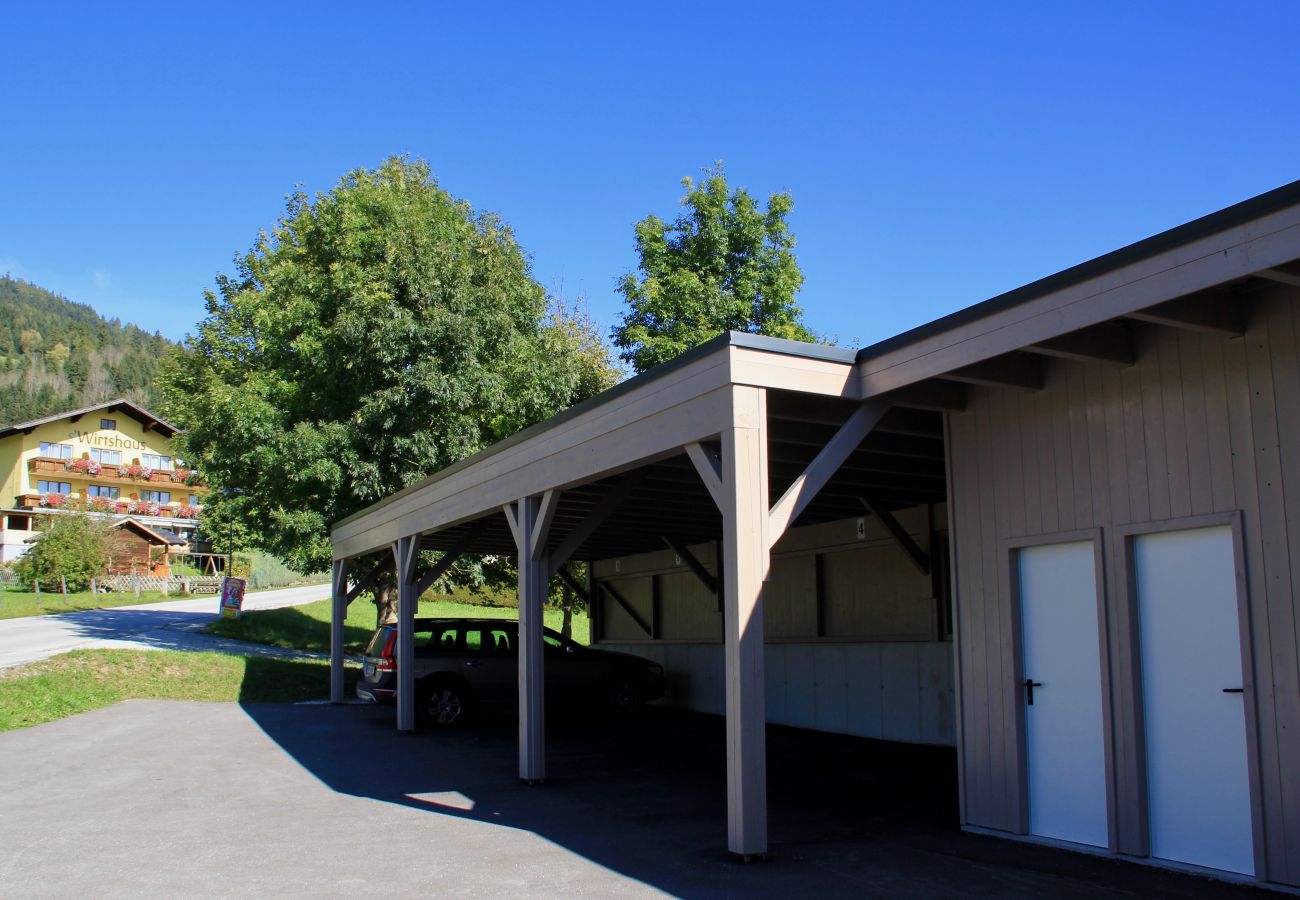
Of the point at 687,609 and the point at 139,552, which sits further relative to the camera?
the point at 139,552

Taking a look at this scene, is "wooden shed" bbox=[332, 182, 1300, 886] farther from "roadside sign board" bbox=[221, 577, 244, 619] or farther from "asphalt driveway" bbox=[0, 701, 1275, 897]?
"roadside sign board" bbox=[221, 577, 244, 619]

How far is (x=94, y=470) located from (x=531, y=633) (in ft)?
195

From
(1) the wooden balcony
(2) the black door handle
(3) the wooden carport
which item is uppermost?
(1) the wooden balcony

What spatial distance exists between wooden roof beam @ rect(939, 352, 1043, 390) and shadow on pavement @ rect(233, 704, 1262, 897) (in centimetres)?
307

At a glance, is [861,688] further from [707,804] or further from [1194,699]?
[1194,699]

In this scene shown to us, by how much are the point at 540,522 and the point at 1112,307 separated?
231 inches

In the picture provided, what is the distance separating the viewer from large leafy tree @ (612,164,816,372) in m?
24.8

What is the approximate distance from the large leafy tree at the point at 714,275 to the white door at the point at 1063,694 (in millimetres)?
17760

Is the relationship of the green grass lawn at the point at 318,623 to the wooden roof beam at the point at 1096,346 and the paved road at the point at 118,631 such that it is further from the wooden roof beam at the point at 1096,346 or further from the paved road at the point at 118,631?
the wooden roof beam at the point at 1096,346

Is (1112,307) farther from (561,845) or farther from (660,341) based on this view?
(660,341)

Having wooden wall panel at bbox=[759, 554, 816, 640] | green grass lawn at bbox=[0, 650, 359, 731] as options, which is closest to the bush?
green grass lawn at bbox=[0, 650, 359, 731]

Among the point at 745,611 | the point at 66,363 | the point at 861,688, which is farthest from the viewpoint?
the point at 66,363

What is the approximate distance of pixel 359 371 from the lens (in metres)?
21.0

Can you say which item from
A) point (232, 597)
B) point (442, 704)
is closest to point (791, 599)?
point (442, 704)
